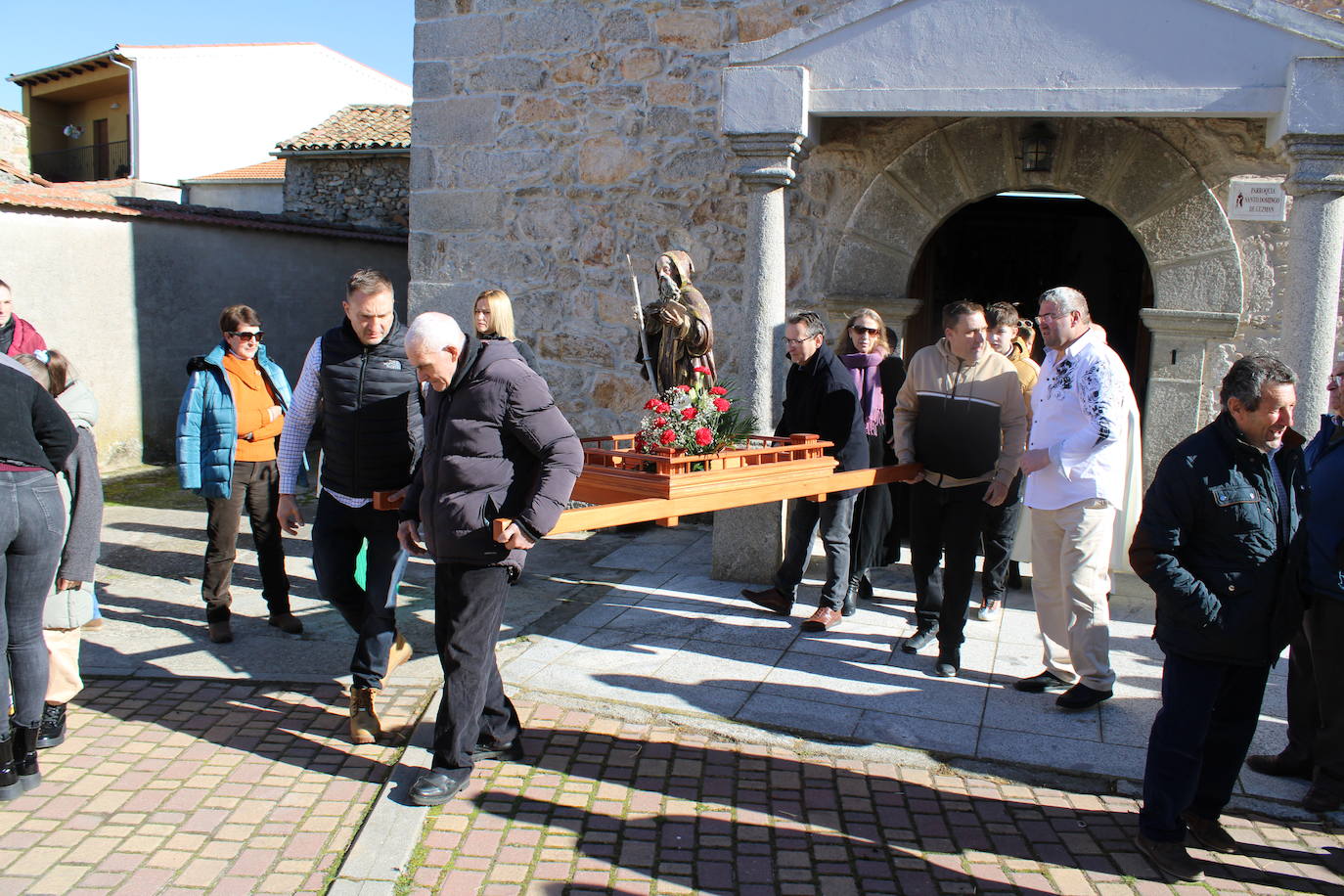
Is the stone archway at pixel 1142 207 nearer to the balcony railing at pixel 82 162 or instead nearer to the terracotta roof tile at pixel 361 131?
the terracotta roof tile at pixel 361 131

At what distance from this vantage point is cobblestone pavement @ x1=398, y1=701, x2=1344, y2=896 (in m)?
3.38

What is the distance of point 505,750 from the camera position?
4.18m

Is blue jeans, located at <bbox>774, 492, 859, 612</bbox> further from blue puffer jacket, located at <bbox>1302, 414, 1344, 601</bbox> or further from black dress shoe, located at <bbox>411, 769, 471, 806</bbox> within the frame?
black dress shoe, located at <bbox>411, 769, 471, 806</bbox>

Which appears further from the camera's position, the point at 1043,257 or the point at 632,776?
the point at 1043,257

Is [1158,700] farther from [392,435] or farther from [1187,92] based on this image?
[392,435]

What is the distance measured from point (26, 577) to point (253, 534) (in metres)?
Answer: 1.97

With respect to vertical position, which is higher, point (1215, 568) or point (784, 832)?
point (1215, 568)

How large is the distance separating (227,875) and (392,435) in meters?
1.78

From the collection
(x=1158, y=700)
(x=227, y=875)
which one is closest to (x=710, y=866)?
(x=227, y=875)

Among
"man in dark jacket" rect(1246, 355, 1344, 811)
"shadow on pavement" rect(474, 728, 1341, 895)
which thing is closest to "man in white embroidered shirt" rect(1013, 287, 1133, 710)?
"man in dark jacket" rect(1246, 355, 1344, 811)

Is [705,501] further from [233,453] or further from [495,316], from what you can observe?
[233,453]

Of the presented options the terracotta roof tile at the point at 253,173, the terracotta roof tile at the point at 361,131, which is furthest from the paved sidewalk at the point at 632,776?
the terracotta roof tile at the point at 253,173

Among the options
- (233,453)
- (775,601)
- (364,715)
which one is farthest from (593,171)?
(364,715)

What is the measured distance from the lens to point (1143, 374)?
9602mm
